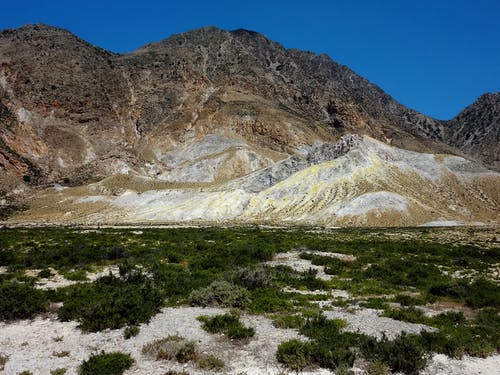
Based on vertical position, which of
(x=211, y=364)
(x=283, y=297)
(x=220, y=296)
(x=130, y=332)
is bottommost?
(x=211, y=364)

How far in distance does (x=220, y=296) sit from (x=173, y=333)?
12.3ft

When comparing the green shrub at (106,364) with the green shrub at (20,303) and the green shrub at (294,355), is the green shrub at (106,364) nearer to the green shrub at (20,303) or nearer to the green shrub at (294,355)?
the green shrub at (294,355)

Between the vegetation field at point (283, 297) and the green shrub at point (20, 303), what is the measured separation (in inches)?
1.3

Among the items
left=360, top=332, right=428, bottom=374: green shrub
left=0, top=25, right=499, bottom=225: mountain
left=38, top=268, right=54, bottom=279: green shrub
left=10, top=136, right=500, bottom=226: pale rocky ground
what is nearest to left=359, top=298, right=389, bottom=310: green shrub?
left=360, top=332, right=428, bottom=374: green shrub

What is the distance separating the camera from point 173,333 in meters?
12.9

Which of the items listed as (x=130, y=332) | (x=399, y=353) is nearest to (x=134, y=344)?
(x=130, y=332)

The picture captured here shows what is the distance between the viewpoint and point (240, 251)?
2898 cm

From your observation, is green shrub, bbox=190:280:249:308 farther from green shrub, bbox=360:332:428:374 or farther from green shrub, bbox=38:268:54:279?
green shrub, bbox=38:268:54:279

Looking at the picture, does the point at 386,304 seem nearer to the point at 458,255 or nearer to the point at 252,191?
the point at 458,255

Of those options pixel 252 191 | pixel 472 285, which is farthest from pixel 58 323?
pixel 252 191

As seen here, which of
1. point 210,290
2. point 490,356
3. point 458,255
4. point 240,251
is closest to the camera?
point 490,356

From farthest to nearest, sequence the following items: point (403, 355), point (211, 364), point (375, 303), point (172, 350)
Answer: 1. point (375, 303)
2. point (172, 350)
3. point (403, 355)
4. point (211, 364)

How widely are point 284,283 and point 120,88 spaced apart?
191 metres

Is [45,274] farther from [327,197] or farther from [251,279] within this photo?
[327,197]
